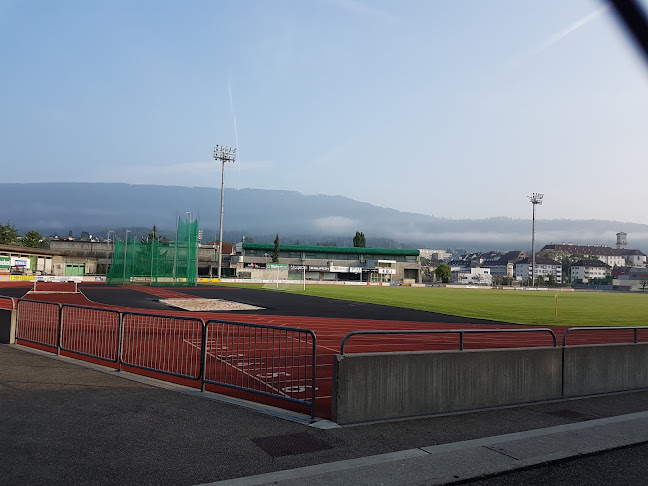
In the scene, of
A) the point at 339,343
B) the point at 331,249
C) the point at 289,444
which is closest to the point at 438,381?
the point at 289,444

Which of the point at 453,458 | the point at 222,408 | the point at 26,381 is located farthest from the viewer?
the point at 26,381

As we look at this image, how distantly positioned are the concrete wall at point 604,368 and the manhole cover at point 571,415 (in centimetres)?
104

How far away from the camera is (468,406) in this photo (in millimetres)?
7777

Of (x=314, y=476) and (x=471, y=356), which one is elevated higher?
(x=471, y=356)

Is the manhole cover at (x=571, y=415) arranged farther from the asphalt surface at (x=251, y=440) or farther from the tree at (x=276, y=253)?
the tree at (x=276, y=253)

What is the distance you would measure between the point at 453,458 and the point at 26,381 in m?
7.08

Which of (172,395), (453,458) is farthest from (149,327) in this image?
(453,458)

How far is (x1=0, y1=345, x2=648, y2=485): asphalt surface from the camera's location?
4945 mm

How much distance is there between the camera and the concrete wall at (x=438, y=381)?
22.4ft

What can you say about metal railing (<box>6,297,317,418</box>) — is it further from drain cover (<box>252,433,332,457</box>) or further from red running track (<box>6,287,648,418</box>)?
drain cover (<box>252,433,332,457</box>)

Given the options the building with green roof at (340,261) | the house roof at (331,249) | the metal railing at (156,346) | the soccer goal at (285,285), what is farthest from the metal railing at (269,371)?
the house roof at (331,249)

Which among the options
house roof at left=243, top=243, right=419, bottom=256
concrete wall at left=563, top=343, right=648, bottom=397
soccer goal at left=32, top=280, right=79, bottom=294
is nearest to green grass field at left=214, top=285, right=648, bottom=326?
concrete wall at left=563, top=343, right=648, bottom=397

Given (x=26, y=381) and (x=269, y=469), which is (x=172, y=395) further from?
(x=269, y=469)

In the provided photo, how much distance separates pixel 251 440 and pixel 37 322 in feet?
33.1
